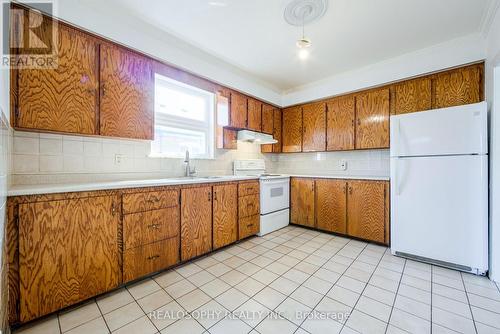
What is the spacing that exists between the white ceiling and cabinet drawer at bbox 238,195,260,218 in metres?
2.00

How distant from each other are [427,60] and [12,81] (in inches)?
164

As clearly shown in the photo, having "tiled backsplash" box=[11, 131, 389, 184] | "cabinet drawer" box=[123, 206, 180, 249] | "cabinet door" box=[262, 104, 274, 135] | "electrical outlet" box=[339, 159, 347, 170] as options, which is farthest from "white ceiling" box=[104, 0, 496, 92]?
"cabinet drawer" box=[123, 206, 180, 249]

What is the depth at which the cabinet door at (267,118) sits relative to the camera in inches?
149

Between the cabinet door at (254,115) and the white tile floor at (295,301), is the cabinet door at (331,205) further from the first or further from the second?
the cabinet door at (254,115)

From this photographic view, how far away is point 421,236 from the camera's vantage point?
231 centimetres

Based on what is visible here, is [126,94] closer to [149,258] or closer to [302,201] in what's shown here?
[149,258]

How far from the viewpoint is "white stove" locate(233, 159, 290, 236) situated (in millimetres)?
3238

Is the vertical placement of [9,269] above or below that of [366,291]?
above

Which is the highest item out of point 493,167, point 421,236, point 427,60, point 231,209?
point 427,60

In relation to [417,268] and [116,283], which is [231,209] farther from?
[417,268]

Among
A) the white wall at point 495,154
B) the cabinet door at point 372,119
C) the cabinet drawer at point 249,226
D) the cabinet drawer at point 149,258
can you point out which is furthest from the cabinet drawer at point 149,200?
the white wall at point 495,154

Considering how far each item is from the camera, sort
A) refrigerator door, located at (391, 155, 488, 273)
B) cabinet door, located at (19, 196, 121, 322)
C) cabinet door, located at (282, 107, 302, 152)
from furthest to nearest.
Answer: cabinet door, located at (282, 107, 302, 152), refrigerator door, located at (391, 155, 488, 273), cabinet door, located at (19, 196, 121, 322)

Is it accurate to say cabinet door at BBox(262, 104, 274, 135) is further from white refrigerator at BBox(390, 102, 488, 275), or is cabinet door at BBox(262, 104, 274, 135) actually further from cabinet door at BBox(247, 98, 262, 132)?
white refrigerator at BBox(390, 102, 488, 275)

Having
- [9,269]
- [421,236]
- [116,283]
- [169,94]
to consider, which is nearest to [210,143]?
[169,94]
